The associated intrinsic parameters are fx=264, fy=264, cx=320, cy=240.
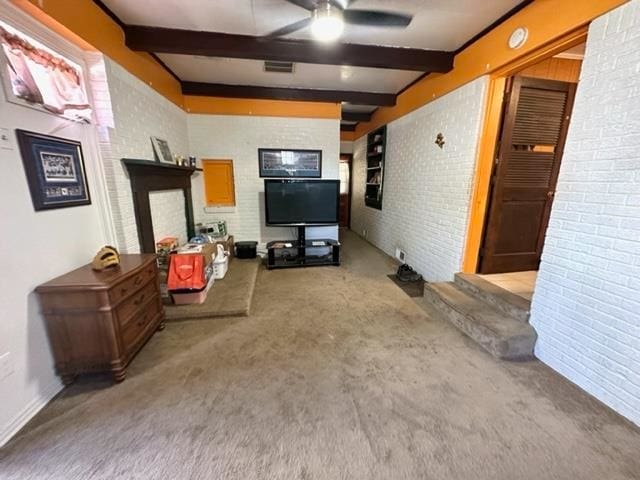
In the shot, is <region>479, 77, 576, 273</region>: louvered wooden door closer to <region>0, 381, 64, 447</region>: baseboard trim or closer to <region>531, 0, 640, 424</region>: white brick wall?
<region>531, 0, 640, 424</region>: white brick wall

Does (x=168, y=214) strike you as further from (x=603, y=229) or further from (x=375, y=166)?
(x=603, y=229)

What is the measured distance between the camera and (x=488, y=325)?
2.14m

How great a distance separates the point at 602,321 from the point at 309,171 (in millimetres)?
3872

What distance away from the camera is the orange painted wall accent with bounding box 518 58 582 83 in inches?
103

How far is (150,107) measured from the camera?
2938 mm

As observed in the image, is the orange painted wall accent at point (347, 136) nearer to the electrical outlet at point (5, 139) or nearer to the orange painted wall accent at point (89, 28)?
the orange painted wall accent at point (89, 28)

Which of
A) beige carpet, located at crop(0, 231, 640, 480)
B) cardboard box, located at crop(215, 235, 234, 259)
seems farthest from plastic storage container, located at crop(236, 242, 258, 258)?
beige carpet, located at crop(0, 231, 640, 480)

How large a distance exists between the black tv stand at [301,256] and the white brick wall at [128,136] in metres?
1.49

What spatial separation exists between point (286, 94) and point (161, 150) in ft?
6.71

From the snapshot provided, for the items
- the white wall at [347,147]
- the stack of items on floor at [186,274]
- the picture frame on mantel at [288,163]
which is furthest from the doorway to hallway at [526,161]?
the white wall at [347,147]

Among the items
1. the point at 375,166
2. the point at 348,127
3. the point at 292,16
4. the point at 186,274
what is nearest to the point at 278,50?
the point at 292,16

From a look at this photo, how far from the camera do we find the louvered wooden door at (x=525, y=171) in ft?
8.49

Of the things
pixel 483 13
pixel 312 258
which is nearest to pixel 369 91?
pixel 483 13

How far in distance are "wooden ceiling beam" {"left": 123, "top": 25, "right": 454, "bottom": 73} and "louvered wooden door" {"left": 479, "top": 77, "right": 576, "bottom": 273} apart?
949 mm
